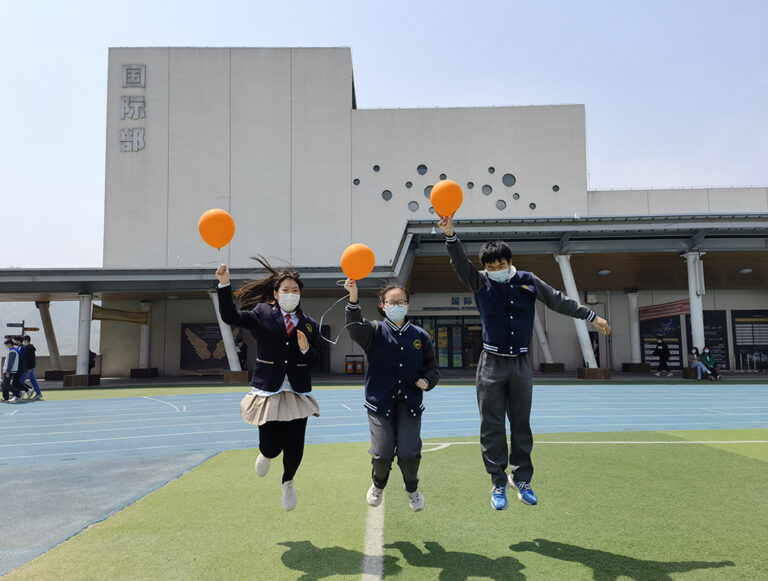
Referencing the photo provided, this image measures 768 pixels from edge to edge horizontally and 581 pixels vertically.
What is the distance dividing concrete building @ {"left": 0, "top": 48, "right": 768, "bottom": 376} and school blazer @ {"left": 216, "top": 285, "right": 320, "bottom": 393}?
23.2 metres

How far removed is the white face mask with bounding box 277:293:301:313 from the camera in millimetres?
4500

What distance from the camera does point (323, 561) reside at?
360cm

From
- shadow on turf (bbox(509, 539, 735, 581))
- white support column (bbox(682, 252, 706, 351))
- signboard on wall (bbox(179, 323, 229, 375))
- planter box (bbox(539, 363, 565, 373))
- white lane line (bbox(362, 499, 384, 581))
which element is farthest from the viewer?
planter box (bbox(539, 363, 565, 373))

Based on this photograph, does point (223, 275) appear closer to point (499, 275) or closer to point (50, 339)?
point (499, 275)

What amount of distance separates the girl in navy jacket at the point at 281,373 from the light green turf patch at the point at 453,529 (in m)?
0.64

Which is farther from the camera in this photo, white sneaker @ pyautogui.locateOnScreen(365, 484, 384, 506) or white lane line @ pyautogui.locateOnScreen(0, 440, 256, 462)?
white lane line @ pyautogui.locateOnScreen(0, 440, 256, 462)

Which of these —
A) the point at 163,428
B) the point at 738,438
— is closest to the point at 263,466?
the point at 163,428

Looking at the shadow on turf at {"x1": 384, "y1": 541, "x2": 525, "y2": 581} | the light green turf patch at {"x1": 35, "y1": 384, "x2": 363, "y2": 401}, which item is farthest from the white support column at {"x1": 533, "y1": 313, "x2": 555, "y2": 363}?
the shadow on turf at {"x1": 384, "y1": 541, "x2": 525, "y2": 581}

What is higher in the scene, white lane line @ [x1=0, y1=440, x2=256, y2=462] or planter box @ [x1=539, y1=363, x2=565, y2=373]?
white lane line @ [x1=0, y1=440, x2=256, y2=462]

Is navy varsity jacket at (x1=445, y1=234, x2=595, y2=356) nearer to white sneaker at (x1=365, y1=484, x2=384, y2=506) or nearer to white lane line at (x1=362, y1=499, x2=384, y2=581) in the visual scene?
white sneaker at (x1=365, y1=484, x2=384, y2=506)

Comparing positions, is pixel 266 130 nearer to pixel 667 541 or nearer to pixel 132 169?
pixel 132 169

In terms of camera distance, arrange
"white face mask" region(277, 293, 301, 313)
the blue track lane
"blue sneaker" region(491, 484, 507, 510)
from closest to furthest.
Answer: "blue sneaker" region(491, 484, 507, 510)
"white face mask" region(277, 293, 301, 313)
the blue track lane

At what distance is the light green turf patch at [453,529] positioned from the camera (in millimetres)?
3447

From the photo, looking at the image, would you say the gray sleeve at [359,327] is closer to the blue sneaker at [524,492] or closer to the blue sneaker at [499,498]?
the blue sneaker at [499,498]
